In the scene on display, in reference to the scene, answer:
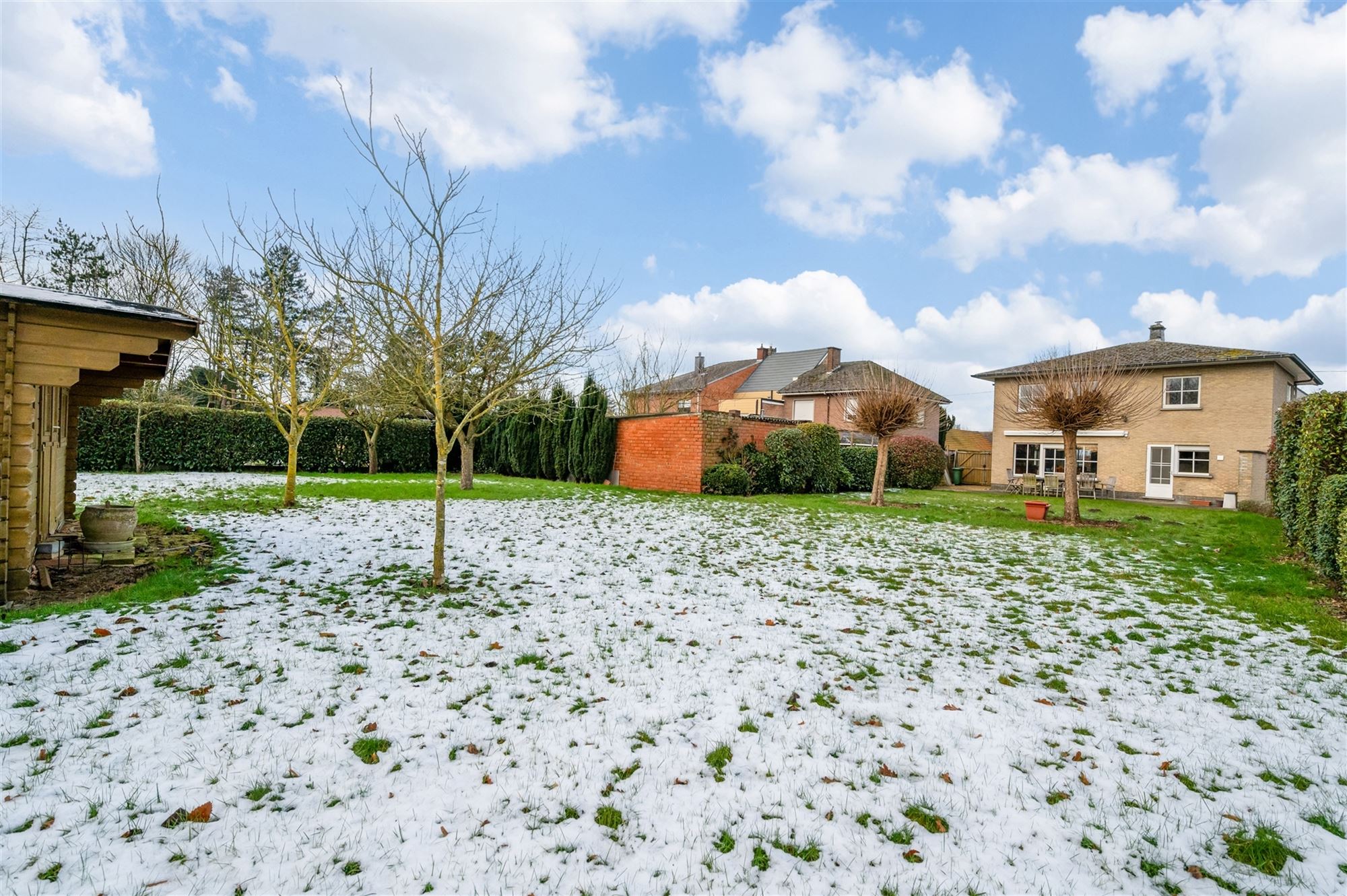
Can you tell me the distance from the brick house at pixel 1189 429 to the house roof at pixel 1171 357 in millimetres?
38

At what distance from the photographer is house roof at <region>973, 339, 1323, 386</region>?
1942 cm

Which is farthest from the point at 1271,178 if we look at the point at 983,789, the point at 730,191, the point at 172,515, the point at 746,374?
the point at 746,374

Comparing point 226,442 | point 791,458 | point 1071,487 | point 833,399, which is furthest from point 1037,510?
point 226,442

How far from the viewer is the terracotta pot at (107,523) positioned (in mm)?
6203

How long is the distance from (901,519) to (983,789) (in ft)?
35.0

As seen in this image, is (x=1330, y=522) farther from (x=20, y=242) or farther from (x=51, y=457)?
(x=20, y=242)

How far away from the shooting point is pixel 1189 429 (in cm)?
2091

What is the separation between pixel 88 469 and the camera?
17062 mm

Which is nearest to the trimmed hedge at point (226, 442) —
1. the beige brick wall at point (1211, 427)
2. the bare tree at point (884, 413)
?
the bare tree at point (884, 413)

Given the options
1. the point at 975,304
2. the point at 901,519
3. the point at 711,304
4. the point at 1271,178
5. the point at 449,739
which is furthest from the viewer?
the point at 711,304

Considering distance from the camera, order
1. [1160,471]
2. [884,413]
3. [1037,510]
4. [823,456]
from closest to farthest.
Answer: [1037,510] → [884,413] → [823,456] → [1160,471]

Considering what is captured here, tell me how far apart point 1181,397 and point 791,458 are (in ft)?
49.5

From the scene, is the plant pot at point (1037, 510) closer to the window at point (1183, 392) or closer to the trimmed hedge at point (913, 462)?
the trimmed hedge at point (913, 462)

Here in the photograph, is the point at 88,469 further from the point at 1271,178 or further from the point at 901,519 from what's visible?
the point at 1271,178
